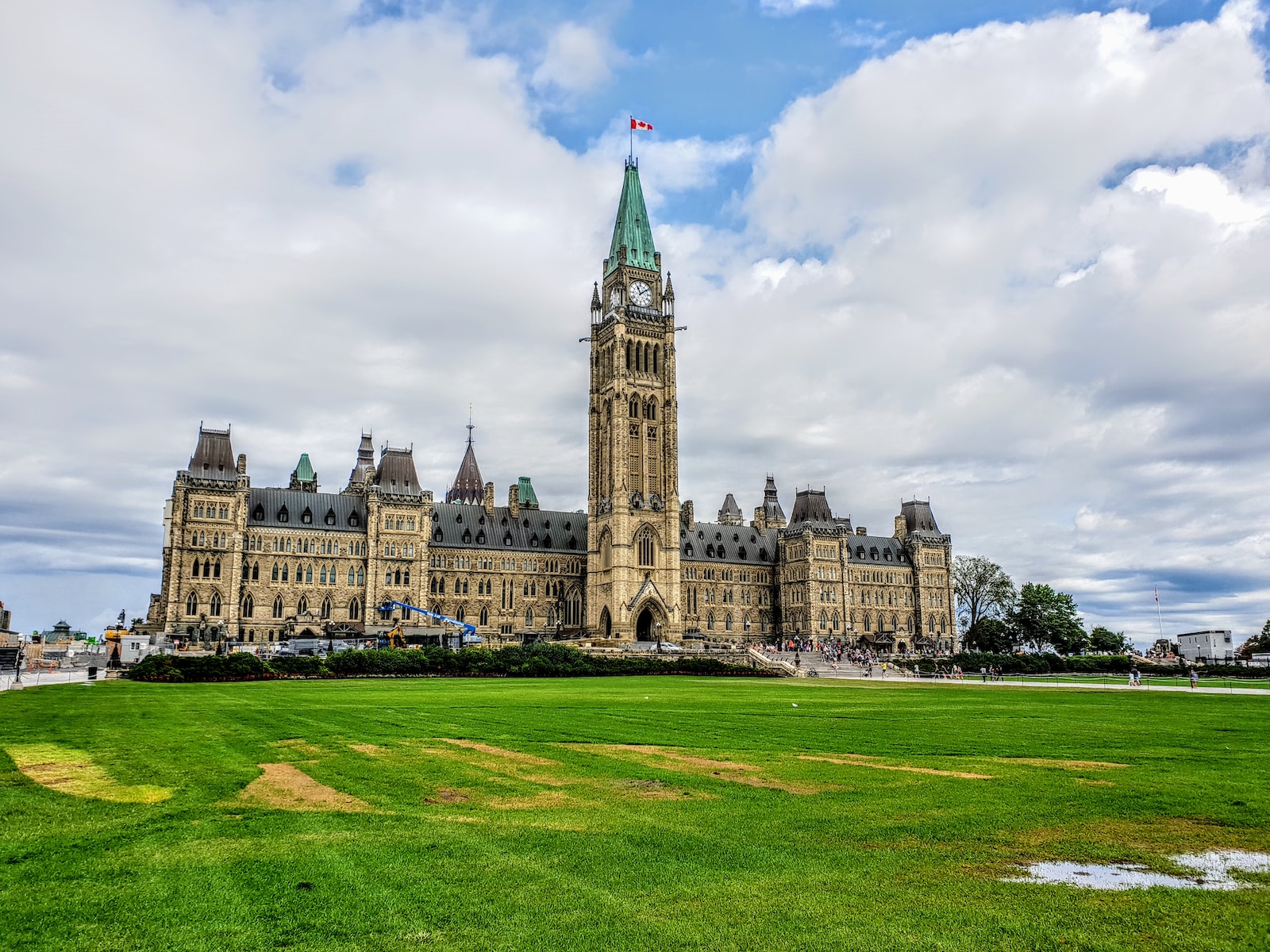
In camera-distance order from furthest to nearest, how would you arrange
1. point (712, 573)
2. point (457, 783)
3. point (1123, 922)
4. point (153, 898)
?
point (712, 573) < point (457, 783) < point (153, 898) < point (1123, 922)

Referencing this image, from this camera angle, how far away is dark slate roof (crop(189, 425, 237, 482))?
97.2 meters

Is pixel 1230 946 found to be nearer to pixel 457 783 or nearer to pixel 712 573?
pixel 457 783

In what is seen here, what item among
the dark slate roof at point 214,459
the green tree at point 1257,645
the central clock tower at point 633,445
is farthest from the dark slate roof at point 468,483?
the green tree at point 1257,645

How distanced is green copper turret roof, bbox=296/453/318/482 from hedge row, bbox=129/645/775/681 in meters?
69.4

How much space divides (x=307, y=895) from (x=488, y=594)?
105815 millimetres

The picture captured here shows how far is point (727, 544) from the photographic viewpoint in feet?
431

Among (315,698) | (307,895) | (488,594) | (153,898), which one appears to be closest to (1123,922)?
(307,895)

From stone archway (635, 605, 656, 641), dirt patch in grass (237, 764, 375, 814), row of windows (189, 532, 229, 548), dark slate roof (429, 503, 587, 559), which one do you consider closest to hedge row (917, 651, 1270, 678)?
stone archway (635, 605, 656, 641)

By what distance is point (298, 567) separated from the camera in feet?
330

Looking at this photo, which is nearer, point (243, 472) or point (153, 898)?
point (153, 898)

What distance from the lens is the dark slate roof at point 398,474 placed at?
10669 centimetres

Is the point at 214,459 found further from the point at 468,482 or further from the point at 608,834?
the point at 608,834

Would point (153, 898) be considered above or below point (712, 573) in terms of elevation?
below

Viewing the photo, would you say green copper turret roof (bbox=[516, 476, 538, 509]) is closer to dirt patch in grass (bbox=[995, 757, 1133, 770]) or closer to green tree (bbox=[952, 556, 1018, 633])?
green tree (bbox=[952, 556, 1018, 633])
